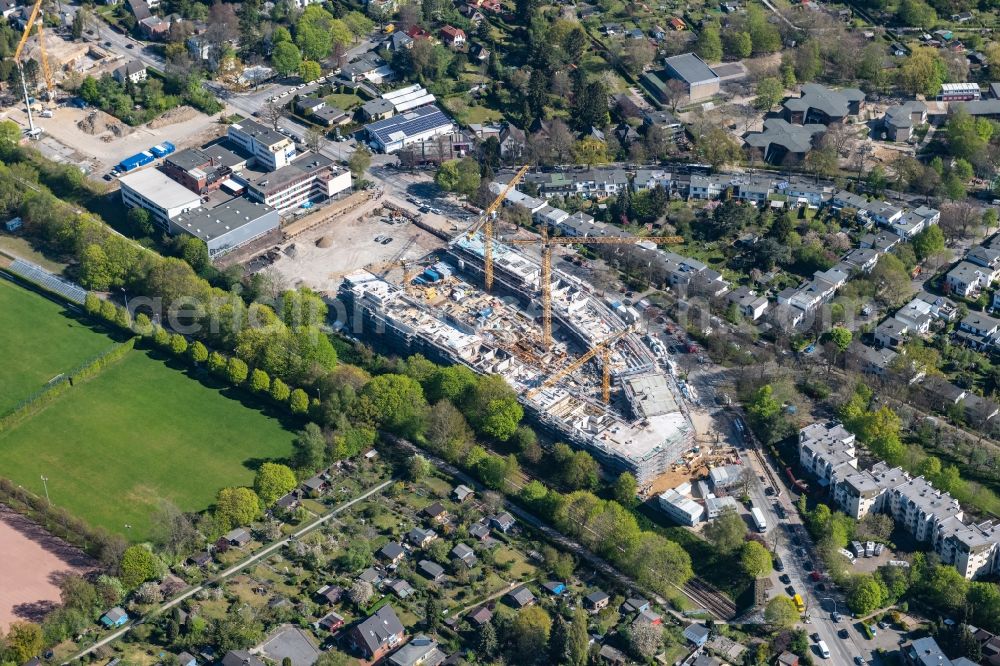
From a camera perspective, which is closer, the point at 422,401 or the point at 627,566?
the point at 627,566

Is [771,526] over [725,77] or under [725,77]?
under

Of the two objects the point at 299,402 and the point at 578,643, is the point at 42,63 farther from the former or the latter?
the point at 578,643

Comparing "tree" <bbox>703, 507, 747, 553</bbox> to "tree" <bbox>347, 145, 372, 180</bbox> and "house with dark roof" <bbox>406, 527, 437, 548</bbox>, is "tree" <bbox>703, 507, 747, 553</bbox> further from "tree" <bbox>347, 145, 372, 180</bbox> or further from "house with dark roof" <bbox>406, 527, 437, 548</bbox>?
"tree" <bbox>347, 145, 372, 180</bbox>

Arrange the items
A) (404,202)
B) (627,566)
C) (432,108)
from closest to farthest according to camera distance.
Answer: (627,566), (404,202), (432,108)

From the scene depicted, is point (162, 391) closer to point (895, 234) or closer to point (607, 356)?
point (607, 356)

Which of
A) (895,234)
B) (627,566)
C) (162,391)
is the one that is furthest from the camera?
(895,234)

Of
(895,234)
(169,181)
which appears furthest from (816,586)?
(169,181)

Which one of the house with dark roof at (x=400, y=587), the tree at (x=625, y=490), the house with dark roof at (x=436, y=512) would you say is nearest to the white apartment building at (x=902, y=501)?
the tree at (x=625, y=490)
